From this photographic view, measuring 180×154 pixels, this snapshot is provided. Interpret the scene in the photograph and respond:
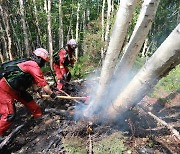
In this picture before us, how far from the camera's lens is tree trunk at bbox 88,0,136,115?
9.12 feet

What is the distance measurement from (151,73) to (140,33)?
90 centimetres

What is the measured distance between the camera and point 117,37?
302 centimetres

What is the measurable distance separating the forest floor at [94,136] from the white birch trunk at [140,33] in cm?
103

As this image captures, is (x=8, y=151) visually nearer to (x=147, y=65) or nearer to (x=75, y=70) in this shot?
(x=147, y=65)

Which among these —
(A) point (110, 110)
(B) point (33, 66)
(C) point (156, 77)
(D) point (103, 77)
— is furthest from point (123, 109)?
(B) point (33, 66)

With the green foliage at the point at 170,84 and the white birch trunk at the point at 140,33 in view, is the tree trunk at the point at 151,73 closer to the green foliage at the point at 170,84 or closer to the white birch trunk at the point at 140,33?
the white birch trunk at the point at 140,33

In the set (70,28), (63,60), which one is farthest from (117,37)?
(70,28)

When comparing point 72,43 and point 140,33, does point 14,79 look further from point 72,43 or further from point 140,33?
point 72,43

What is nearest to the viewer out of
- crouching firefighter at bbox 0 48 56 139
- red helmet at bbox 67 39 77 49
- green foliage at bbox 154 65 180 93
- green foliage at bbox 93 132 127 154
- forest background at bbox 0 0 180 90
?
green foliage at bbox 93 132 127 154

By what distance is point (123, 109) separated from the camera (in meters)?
3.90

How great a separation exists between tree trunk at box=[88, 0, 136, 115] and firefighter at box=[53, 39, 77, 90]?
351 cm

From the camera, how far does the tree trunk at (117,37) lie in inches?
109

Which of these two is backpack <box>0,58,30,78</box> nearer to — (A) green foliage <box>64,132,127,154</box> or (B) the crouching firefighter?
(B) the crouching firefighter

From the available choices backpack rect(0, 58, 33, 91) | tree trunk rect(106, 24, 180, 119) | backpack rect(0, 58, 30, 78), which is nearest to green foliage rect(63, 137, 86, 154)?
tree trunk rect(106, 24, 180, 119)
